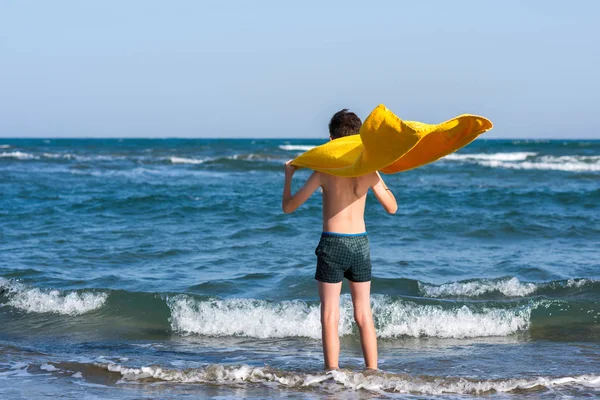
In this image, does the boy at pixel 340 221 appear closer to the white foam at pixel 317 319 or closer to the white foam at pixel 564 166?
the white foam at pixel 317 319

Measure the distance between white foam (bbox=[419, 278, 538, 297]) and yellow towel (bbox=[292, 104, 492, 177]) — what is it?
3406 millimetres

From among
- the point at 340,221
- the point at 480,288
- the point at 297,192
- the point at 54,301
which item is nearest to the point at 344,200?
the point at 340,221

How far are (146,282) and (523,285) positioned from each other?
430cm

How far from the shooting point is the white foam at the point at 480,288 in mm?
8023

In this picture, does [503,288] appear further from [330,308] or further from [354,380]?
[330,308]

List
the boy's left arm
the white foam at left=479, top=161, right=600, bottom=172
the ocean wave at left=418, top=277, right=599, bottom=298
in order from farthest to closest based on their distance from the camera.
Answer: the white foam at left=479, top=161, right=600, bottom=172, the ocean wave at left=418, top=277, right=599, bottom=298, the boy's left arm

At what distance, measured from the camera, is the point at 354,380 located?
16.6ft

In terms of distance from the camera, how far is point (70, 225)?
12609 millimetres

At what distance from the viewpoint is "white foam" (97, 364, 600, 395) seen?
16.6 feet

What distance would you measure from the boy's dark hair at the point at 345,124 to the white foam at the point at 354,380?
5.50 ft

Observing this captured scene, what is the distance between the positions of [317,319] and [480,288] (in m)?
2.12

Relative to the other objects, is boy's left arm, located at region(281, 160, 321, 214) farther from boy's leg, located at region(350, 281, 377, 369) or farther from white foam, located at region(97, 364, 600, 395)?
white foam, located at region(97, 364, 600, 395)

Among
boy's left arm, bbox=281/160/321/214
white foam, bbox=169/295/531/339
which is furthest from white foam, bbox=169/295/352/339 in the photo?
boy's left arm, bbox=281/160/321/214

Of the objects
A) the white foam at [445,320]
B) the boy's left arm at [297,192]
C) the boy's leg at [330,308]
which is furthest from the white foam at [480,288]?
the boy's left arm at [297,192]
